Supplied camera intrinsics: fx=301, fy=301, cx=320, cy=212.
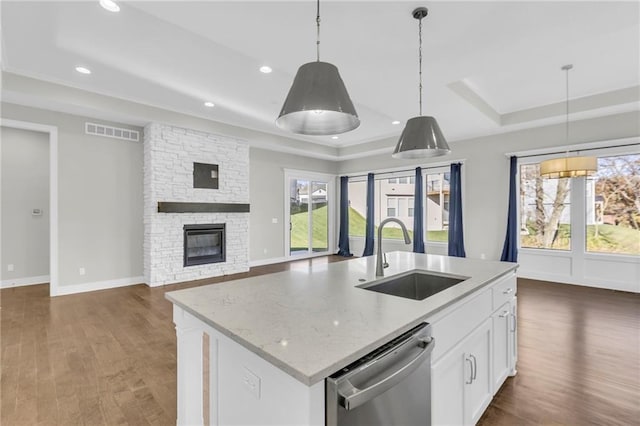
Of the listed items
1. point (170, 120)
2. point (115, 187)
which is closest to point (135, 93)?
point (170, 120)

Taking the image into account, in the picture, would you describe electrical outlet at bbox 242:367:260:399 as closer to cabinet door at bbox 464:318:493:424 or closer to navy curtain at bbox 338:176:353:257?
cabinet door at bbox 464:318:493:424

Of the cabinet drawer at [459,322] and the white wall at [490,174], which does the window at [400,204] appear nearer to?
the white wall at [490,174]

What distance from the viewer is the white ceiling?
2.44 meters

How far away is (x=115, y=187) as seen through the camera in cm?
513

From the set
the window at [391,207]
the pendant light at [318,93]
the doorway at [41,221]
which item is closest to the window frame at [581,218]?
the window at [391,207]

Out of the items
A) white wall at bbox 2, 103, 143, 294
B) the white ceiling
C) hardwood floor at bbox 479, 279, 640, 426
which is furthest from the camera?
white wall at bbox 2, 103, 143, 294

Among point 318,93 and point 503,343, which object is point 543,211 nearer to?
point 503,343

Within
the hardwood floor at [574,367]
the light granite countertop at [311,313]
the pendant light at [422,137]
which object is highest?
the pendant light at [422,137]

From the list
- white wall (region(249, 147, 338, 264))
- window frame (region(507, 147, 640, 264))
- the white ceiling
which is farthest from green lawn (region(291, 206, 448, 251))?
the white ceiling

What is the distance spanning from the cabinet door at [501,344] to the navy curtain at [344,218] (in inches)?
253

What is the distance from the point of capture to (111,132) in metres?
5.09

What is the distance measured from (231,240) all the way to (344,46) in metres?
4.46

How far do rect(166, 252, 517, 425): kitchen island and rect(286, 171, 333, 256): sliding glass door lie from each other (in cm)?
593

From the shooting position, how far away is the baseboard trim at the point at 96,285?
464 cm
